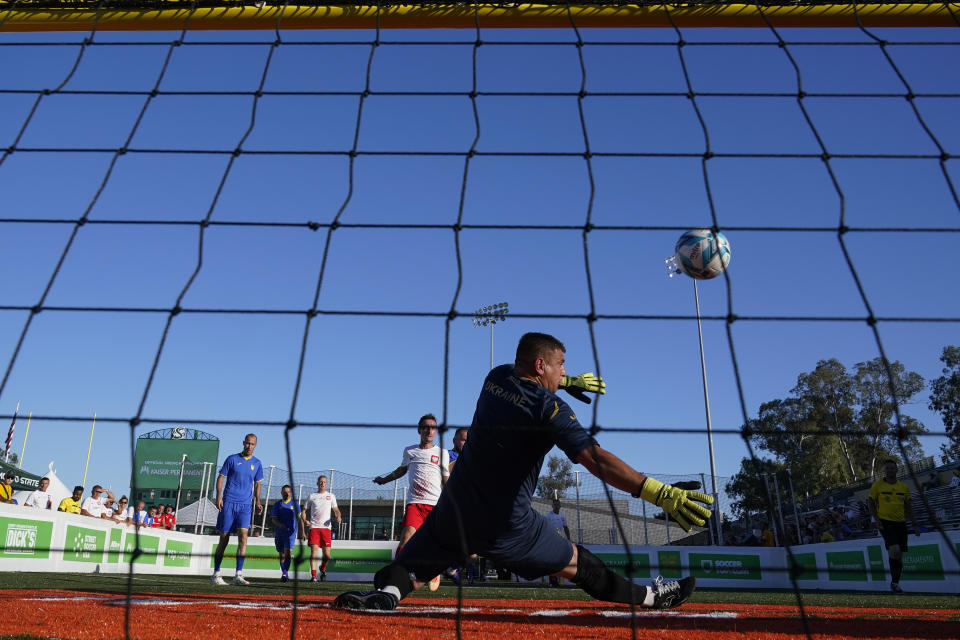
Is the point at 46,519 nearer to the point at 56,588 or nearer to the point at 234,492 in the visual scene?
the point at 234,492

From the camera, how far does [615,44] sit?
4004 mm

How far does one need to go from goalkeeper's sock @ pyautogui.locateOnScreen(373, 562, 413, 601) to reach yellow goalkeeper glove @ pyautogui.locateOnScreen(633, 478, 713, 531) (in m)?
1.61

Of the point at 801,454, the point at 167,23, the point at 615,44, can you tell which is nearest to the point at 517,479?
the point at 615,44

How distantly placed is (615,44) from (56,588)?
6463mm

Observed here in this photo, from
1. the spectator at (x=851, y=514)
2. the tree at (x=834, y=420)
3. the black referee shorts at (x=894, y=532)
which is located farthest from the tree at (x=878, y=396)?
the black referee shorts at (x=894, y=532)

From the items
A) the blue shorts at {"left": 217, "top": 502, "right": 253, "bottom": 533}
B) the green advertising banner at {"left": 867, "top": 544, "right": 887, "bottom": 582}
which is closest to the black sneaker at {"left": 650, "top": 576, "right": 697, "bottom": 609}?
the blue shorts at {"left": 217, "top": 502, "right": 253, "bottom": 533}

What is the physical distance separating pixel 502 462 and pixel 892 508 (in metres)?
7.06

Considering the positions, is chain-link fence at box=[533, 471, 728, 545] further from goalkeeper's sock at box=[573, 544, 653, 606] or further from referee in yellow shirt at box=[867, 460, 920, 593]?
goalkeeper's sock at box=[573, 544, 653, 606]

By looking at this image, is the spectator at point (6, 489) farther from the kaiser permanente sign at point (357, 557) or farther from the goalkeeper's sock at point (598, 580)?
the goalkeeper's sock at point (598, 580)

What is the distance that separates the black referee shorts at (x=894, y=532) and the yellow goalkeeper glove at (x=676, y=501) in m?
7.00

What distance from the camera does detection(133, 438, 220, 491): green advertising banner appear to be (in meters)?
36.5

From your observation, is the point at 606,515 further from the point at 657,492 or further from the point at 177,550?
the point at 657,492

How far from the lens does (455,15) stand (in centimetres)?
412

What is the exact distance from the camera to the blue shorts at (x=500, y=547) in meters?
3.39
